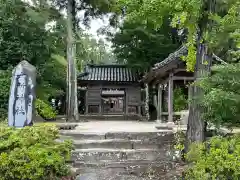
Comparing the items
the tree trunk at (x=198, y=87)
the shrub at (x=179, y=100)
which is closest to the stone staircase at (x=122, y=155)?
the tree trunk at (x=198, y=87)

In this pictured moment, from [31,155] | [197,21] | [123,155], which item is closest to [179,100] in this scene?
[123,155]

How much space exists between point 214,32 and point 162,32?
16089mm

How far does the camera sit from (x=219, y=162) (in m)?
4.79

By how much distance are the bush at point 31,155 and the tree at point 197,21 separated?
3.15m

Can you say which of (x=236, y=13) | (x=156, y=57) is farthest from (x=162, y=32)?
(x=236, y=13)

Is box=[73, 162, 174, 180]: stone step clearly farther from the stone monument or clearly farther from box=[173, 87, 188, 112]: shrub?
box=[173, 87, 188, 112]: shrub

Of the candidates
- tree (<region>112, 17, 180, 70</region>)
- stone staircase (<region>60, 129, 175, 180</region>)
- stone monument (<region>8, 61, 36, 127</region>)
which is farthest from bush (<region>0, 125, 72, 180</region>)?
tree (<region>112, 17, 180, 70</region>)

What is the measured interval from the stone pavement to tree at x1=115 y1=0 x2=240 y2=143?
1150 millimetres

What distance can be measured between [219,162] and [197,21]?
11.6 ft

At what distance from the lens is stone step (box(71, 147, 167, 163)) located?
763cm

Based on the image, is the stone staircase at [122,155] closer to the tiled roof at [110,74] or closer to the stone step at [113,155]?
the stone step at [113,155]

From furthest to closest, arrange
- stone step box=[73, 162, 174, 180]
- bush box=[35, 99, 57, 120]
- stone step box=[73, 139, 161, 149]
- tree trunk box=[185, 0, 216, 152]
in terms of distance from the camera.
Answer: bush box=[35, 99, 57, 120], stone step box=[73, 139, 161, 149], tree trunk box=[185, 0, 216, 152], stone step box=[73, 162, 174, 180]

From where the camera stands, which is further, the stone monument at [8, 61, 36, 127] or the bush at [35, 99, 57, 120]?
the bush at [35, 99, 57, 120]

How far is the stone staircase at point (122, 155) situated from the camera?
6.61m
